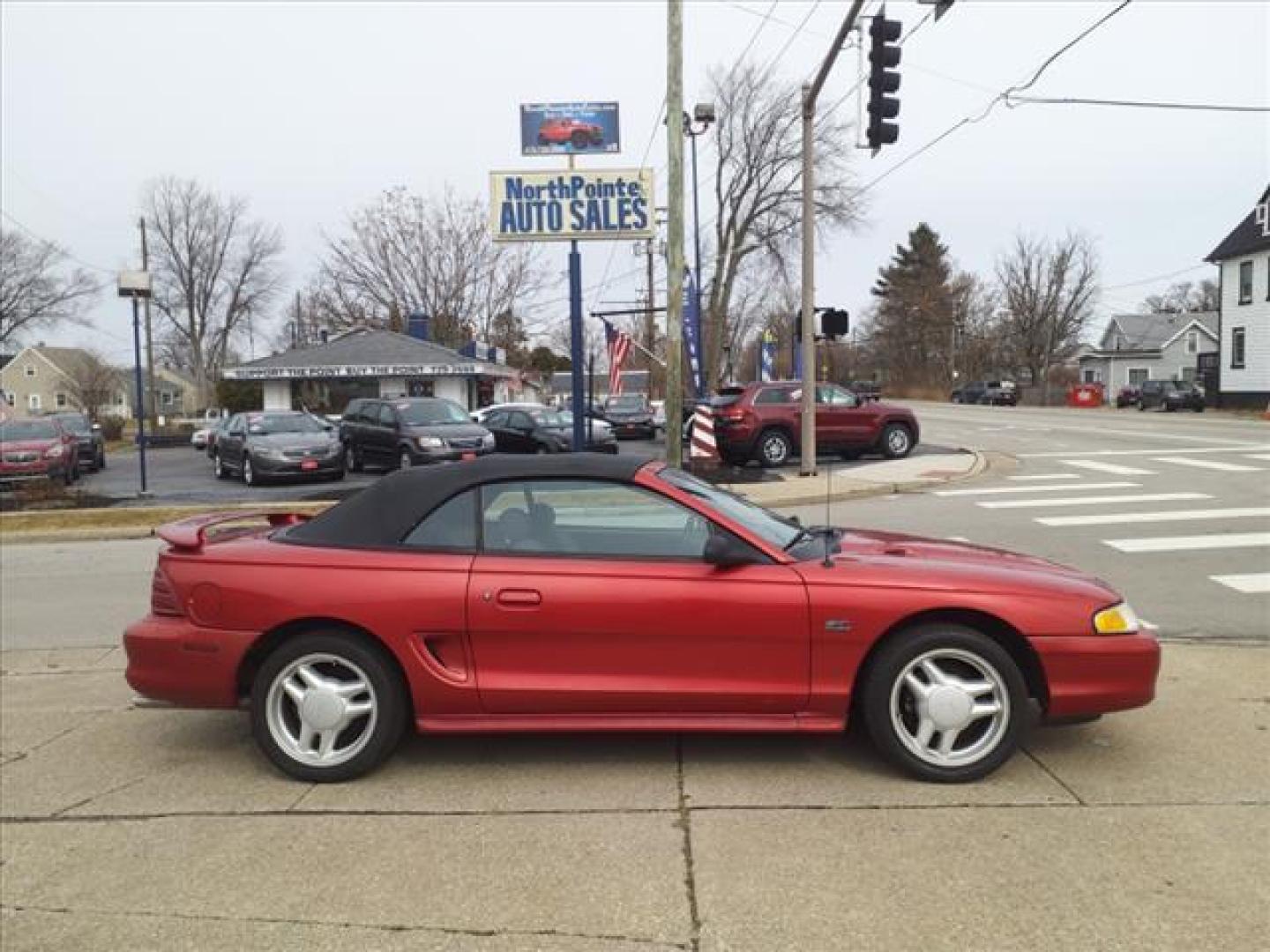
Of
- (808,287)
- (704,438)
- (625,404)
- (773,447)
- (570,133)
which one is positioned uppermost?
(570,133)

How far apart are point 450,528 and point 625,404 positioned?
94.2 feet

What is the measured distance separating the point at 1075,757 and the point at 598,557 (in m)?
2.18

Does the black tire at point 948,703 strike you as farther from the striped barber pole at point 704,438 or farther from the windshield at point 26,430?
the windshield at point 26,430

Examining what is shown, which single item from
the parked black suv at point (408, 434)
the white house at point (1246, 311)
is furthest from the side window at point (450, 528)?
the white house at point (1246, 311)

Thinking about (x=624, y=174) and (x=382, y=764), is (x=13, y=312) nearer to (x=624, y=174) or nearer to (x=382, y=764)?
(x=624, y=174)

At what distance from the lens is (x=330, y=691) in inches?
158

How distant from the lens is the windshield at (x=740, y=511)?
427 centimetres

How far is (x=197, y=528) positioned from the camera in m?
4.60

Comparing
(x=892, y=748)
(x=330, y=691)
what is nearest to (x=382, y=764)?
(x=330, y=691)

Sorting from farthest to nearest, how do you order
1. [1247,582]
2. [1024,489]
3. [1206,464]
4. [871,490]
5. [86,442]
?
[86,442] < [1206,464] < [871,490] < [1024,489] < [1247,582]

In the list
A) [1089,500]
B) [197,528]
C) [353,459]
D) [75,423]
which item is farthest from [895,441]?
[75,423]

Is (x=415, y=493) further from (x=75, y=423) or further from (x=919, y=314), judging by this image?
(x=919, y=314)

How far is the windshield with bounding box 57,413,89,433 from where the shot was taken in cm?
2625

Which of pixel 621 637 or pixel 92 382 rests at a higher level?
pixel 92 382
